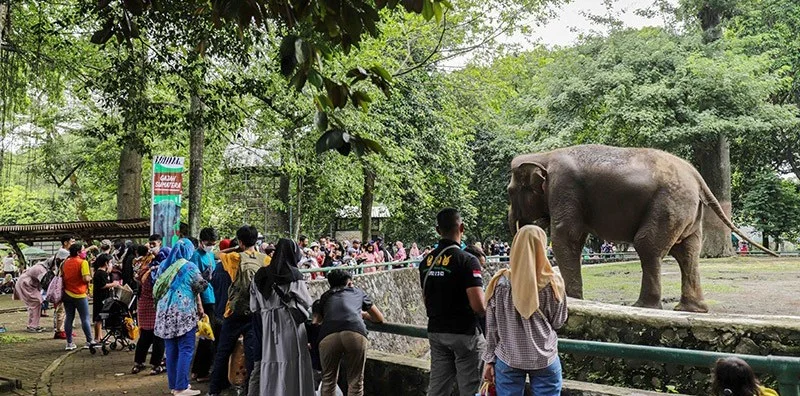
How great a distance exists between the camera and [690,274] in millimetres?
8609

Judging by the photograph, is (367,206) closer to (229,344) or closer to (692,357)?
(229,344)

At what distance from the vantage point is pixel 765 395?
125 inches

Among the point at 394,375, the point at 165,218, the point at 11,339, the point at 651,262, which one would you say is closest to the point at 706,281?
the point at 651,262

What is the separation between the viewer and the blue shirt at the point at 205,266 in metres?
8.18

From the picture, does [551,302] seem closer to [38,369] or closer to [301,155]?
[38,369]

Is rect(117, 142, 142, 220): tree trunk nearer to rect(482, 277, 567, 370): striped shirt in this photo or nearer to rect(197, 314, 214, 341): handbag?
rect(197, 314, 214, 341): handbag

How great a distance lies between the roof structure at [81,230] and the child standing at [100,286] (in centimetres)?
602

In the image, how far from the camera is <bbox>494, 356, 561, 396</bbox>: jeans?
408cm

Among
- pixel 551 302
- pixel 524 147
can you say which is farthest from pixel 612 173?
pixel 524 147

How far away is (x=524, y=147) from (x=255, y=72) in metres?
11.4

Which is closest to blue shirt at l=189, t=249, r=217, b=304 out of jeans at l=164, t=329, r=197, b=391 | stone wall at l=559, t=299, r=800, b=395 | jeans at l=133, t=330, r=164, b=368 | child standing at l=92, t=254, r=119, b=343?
jeans at l=164, t=329, r=197, b=391

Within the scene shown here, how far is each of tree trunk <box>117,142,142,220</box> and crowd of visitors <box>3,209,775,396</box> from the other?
365 inches

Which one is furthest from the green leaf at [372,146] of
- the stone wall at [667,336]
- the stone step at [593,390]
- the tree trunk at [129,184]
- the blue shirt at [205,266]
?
the tree trunk at [129,184]

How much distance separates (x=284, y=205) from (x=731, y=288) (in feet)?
64.0
